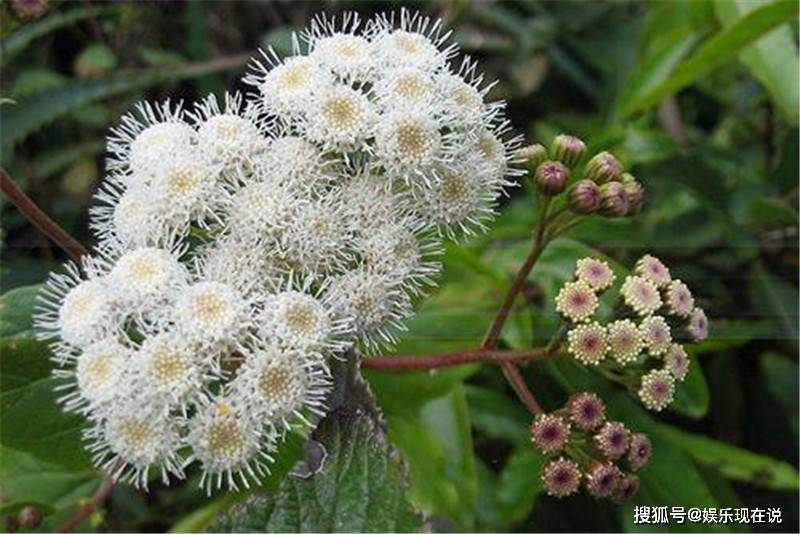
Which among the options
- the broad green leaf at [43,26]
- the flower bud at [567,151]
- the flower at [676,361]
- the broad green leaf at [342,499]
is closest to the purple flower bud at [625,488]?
the flower at [676,361]

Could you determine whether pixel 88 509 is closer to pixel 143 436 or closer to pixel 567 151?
pixel 143 436

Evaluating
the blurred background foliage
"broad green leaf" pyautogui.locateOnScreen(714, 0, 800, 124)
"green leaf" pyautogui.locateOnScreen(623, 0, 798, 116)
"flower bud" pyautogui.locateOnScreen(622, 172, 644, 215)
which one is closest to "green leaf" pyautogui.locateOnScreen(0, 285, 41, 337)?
the blurred background foliage

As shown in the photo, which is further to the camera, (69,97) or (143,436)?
(69,97)

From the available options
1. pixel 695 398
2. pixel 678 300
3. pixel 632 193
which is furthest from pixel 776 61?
pixel 678 300

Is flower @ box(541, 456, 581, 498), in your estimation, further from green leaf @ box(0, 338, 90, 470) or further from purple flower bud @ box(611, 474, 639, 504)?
green leaf @ box(0, 338, 90, 470)

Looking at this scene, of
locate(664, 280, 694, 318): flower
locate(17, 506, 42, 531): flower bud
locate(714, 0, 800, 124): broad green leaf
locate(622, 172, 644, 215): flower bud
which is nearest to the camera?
locate(664, 280, 694, 318): flower

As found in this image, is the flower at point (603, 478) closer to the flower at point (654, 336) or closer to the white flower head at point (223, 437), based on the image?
the flower at point (654, 336)

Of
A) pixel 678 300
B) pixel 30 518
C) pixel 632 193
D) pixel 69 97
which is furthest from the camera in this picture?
pixel 69 97
